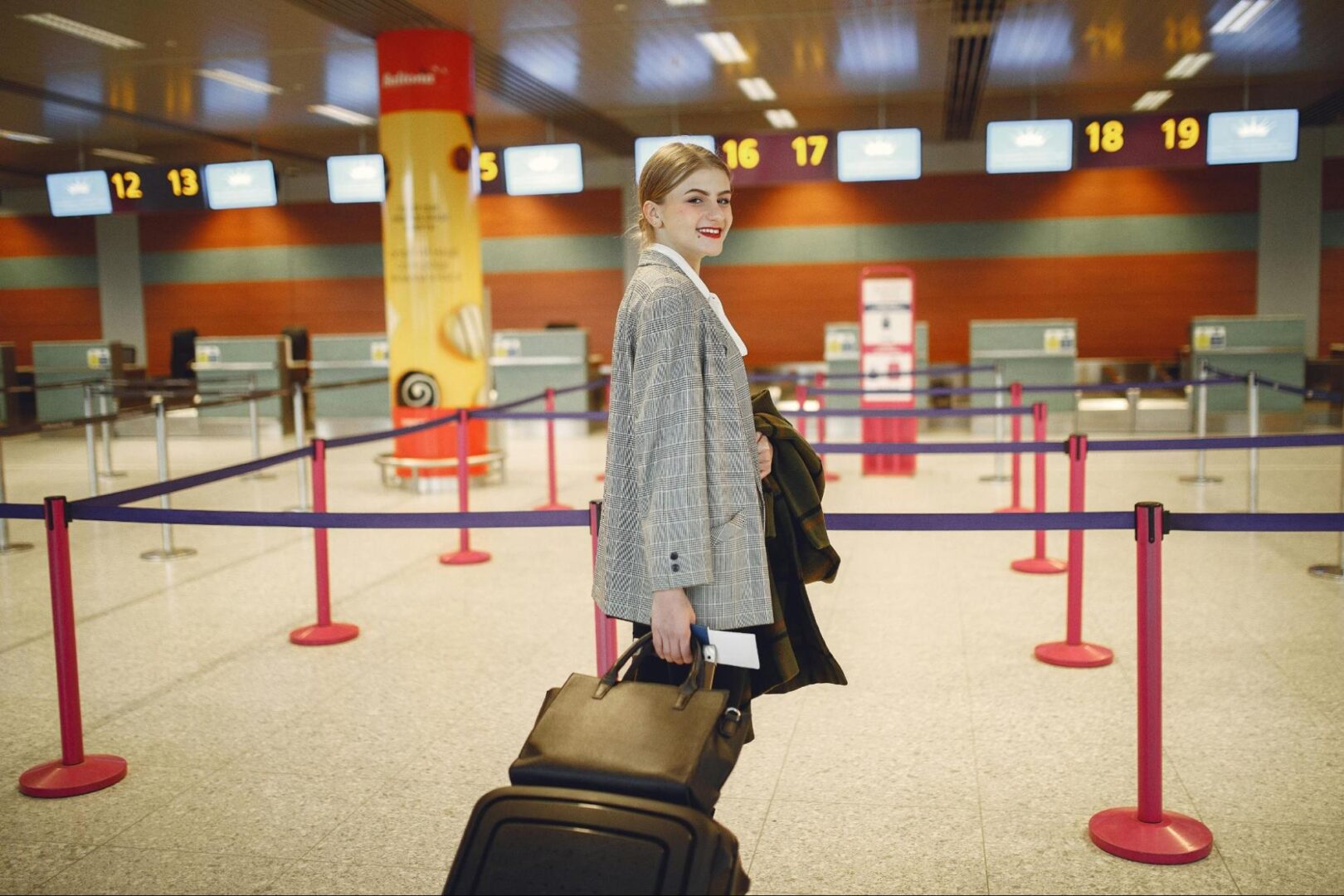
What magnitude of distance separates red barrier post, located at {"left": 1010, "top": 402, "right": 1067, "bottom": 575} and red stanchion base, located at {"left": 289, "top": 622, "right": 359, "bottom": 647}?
11.4 feet

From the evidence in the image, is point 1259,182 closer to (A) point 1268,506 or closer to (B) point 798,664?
(A) point 1268,506

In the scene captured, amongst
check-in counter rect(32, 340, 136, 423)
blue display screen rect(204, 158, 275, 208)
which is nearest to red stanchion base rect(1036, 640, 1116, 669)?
blue display screen rect(204, 158, 275, 208)

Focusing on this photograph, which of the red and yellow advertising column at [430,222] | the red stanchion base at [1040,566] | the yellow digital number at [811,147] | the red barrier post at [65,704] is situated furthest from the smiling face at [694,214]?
the yellow digital number at [811,147]

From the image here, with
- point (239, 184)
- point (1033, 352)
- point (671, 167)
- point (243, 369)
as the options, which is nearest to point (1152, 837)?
point (671, 167)

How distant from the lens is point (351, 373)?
14.0m

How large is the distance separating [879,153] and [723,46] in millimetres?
1962

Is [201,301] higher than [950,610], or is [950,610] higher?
Answer: [201,301]

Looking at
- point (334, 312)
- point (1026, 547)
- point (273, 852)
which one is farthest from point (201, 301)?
point (273, 852)

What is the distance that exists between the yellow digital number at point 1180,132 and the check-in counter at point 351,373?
345 inches

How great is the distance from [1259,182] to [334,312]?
13698mm

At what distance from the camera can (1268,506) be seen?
797 centimetres

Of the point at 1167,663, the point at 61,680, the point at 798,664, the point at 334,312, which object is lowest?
the point at 1167,663

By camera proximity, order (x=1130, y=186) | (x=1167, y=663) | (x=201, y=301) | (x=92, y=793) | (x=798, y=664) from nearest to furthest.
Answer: (x=798, y=664), (x=92, y=793), (x=1167, y=663), (x=1130, y=186), (x=201, y=301)

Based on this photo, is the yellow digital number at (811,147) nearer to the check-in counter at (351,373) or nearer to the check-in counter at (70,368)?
the check-in counter at (351,373)
